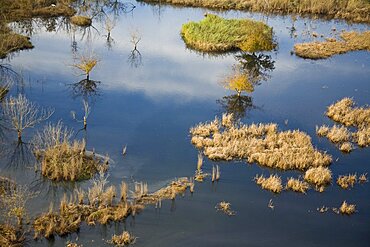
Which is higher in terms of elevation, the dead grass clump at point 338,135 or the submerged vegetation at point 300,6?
the submerged vegetation at point 300,6

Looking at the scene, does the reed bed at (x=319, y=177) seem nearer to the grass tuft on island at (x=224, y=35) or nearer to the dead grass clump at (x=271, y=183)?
the dead grass clump at (x=271, y=183)

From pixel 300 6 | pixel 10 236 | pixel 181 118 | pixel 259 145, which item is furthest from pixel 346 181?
pixel 300 6

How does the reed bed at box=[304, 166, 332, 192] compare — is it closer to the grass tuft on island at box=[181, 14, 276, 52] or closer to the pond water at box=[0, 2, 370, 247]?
the pond water at box=[0, 2, 370, 247]

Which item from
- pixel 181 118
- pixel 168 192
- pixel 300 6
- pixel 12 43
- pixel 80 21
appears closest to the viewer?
pixel 168 192

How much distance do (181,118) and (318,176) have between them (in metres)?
9.29

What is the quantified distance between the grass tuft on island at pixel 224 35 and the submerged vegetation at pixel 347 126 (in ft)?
33.0

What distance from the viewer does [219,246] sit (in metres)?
18.7

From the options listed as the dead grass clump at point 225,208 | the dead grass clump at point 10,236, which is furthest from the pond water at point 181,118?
the dead grass clump at point 10,236

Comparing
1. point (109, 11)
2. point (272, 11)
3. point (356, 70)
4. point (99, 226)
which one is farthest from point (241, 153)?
point (272, 11)

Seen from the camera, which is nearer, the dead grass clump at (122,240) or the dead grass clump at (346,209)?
the dead grass clump at (122,240)

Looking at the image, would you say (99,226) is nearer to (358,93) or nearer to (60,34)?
(358,93)

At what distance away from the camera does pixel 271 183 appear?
2253 cm

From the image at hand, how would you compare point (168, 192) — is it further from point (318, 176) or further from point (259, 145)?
point (318, 176)

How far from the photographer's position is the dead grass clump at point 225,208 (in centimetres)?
2064
